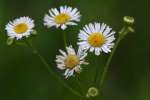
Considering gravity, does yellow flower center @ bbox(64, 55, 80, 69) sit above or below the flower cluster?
below

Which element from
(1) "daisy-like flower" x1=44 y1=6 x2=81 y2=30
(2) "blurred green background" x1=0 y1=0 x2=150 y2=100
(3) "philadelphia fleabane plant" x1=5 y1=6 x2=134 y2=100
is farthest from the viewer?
(2) "blurred green background" x1=0 y1=0 x2=150 y2=100

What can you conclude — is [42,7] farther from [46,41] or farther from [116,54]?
[116,54]

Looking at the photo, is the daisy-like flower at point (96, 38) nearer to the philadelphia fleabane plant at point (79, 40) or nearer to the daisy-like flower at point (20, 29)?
the philadelphia fleabane plant at point (79, 40)

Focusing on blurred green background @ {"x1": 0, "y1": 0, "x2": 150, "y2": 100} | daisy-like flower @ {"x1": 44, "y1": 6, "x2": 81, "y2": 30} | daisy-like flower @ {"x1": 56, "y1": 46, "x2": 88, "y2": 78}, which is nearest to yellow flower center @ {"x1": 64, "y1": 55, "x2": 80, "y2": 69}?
daisy-like flower @ {"x1": 56, "y1": 46, "x2": 88, "y2": 78}

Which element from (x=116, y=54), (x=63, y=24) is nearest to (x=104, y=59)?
(x=116, y=54)

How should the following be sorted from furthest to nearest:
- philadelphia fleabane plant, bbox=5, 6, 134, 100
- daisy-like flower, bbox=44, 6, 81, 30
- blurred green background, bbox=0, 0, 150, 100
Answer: blurred green background, bbox=0, 0, 150, 100 < daisy-like flower, bbox=44, 6, 81, 30 < philadelphia fleabane plant, bbox=5, 6, 134, 100

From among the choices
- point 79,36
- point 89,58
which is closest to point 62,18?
point 79,36

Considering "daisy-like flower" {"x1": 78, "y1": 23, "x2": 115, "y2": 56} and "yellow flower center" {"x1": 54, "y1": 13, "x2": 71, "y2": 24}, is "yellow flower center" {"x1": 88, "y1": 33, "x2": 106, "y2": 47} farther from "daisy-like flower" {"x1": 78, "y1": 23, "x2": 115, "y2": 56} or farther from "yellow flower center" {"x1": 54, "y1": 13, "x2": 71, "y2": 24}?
"yellow flower center" {"x1": 54, "y1": 13, "x2": 71, "y2": 24}

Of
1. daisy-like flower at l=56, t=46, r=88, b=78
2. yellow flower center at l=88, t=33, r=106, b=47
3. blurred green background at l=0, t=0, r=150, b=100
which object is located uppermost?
blurred green background at l=0, t=0, r=150, b=100
